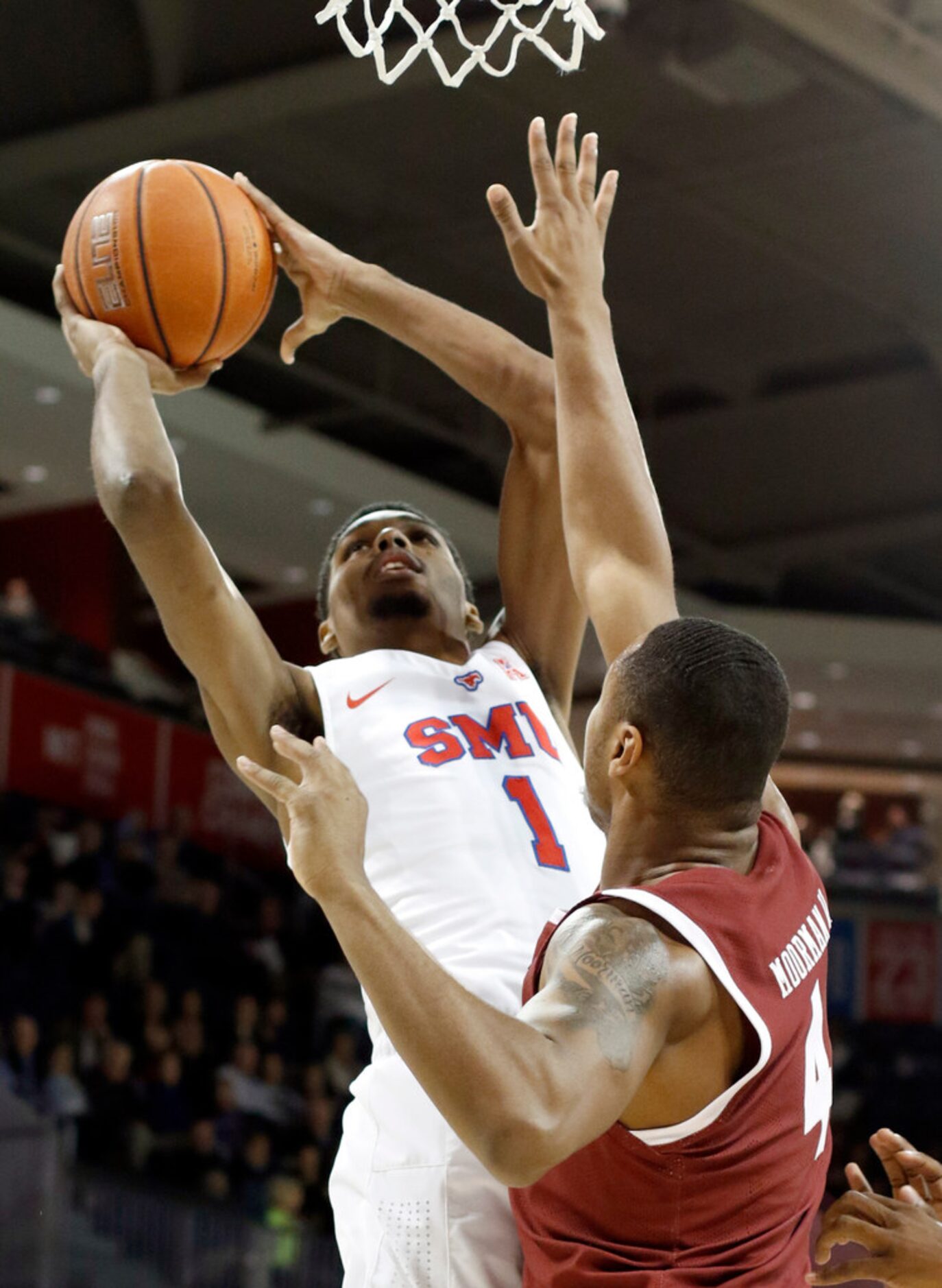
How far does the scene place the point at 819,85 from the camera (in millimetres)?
9250

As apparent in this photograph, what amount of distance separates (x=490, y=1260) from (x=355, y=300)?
189cm

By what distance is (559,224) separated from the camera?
3254mm

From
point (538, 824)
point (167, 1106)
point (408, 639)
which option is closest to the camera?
point (538, 824)

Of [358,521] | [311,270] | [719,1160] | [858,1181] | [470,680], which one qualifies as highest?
[311,270]

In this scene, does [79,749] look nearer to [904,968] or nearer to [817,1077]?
[904,968]

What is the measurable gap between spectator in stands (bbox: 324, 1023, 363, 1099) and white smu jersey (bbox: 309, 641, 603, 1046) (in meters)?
9.18

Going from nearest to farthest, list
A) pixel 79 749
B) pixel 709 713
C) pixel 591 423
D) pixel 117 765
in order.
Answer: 1. pixel 709 713
2. pixel 591 423
3. pixel 79 749
4. pixel 117 765

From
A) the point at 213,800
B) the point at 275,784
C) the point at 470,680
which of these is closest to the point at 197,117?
the point at 213,800

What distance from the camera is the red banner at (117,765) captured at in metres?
12.3

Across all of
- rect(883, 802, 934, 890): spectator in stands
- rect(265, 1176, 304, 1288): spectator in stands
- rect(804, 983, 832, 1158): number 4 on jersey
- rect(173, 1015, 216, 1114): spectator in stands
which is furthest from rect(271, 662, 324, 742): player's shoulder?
rect(883, 802, 934, 890): spectator in stands

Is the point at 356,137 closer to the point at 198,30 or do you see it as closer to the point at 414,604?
the point at 198,30

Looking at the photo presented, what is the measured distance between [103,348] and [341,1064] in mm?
9914

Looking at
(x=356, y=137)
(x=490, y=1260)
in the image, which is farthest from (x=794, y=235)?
(x=490, y=1260)

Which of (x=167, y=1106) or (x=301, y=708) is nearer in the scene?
(x=301, y=708)
